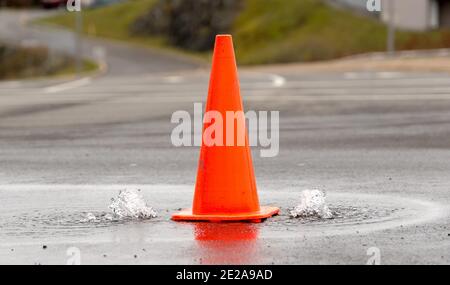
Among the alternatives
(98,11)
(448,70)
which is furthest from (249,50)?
(448,70)

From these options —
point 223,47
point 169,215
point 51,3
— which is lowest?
point 169,215

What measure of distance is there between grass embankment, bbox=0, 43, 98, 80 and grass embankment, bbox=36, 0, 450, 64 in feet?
30.2

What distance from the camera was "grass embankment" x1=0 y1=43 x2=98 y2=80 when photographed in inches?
3034

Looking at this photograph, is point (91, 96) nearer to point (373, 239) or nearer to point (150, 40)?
point (373, 239)

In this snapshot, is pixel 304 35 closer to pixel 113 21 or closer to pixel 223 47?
pixel 113 21

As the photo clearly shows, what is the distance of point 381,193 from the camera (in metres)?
9.98

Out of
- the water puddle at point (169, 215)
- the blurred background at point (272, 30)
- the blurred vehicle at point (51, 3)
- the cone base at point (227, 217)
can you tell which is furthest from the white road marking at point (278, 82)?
the blurred vehicle at point (51, 3)

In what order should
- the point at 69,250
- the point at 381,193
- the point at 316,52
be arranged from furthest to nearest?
the point at 316,52 < the point at 381,193 < the point at 69,250

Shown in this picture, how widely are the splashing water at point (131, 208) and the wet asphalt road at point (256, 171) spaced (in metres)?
0.14

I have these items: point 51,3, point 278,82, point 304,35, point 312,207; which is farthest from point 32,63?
point 312,207

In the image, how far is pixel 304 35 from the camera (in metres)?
75.1

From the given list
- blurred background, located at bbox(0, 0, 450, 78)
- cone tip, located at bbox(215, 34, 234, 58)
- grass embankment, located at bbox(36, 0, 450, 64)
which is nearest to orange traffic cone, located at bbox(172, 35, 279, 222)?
cone tip, located at bbox(215, 34, 234, 58)

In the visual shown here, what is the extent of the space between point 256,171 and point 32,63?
7164 centimetres
